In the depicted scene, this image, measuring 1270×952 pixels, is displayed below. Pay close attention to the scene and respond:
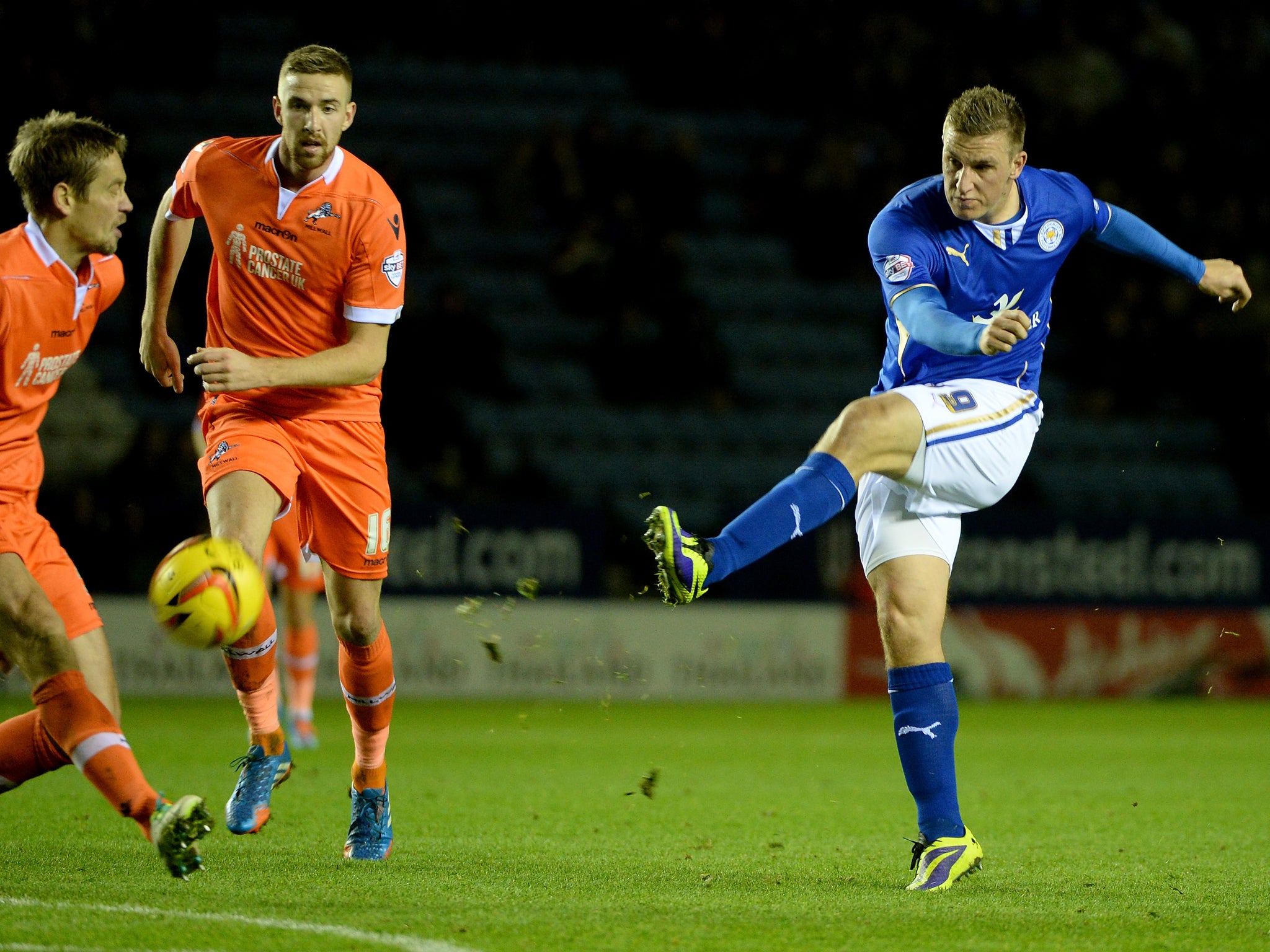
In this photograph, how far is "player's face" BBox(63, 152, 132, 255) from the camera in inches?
176

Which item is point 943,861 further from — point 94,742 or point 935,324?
point 94,742

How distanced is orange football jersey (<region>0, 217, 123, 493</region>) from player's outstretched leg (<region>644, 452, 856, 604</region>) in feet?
6.11

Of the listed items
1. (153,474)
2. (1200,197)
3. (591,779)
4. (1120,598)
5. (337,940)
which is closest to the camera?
(337,940)

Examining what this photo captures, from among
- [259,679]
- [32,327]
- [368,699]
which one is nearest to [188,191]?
[32,327]

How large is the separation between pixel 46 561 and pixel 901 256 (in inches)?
106

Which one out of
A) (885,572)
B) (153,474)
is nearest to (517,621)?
(153,474)

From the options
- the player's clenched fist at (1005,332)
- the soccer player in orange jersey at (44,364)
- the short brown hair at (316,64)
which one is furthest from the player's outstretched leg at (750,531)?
the short brown hair at (316,64)

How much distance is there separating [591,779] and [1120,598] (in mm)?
7224

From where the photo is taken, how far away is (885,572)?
4.73 metres

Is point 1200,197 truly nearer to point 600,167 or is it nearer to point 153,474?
point 600,167

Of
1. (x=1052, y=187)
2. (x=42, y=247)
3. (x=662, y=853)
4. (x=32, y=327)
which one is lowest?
(x=662, y=853)

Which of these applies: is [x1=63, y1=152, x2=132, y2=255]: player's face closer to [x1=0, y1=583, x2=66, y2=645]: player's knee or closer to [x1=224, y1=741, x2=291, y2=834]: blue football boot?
[x1=0, y1=583, x2=66, y2=645]: player's knee

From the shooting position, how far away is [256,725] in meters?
5.17

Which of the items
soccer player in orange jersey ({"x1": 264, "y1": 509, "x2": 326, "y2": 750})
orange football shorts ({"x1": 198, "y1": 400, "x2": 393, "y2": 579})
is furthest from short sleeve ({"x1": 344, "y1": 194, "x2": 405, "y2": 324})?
soccer player in orange jersey ({"x1": 264, "y1": 509, "x2": 326, "y2": 750})
